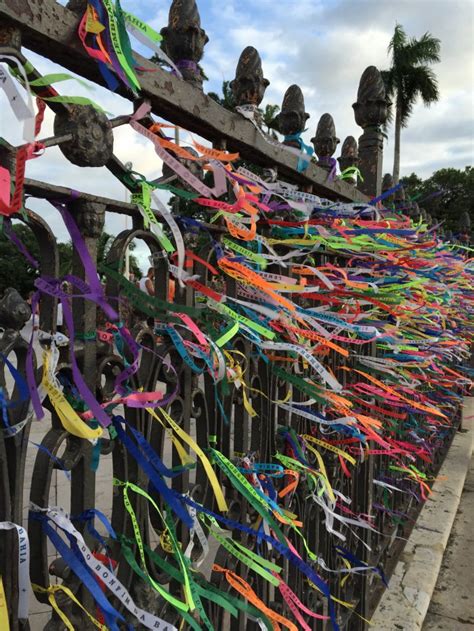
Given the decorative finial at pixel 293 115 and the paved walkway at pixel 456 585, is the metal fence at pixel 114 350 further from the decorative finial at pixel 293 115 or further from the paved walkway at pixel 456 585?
the paved walkway at pixel 456 585

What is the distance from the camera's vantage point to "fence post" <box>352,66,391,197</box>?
106 inches

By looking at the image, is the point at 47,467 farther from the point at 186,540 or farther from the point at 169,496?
the point at 186,540

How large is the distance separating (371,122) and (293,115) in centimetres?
122

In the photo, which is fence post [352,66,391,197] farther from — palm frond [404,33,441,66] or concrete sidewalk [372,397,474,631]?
palm frond [404,33,441,66]

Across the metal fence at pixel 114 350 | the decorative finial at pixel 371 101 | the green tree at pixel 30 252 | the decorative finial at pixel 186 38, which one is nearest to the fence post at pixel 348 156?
the decorative finial at pixel 371 101

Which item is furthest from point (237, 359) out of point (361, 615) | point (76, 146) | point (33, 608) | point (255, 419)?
point (33, 608)

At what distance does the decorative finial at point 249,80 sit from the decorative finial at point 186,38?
0.24 m

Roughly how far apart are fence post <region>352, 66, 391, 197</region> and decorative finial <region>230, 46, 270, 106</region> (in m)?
1.41

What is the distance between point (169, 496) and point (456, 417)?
5.82 m

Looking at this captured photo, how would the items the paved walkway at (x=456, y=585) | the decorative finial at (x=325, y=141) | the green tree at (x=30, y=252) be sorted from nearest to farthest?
the green tree at (x=30, y=252) → the decorative finial at (x=325, y=141) → the paved walkway at (x=456, y=585)

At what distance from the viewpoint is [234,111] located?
1.47 metres

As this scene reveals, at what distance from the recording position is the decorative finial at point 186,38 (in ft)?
3.97

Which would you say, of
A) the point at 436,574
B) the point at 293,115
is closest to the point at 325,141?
the point at 293,115

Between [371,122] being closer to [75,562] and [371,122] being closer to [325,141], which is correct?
[325,141]
